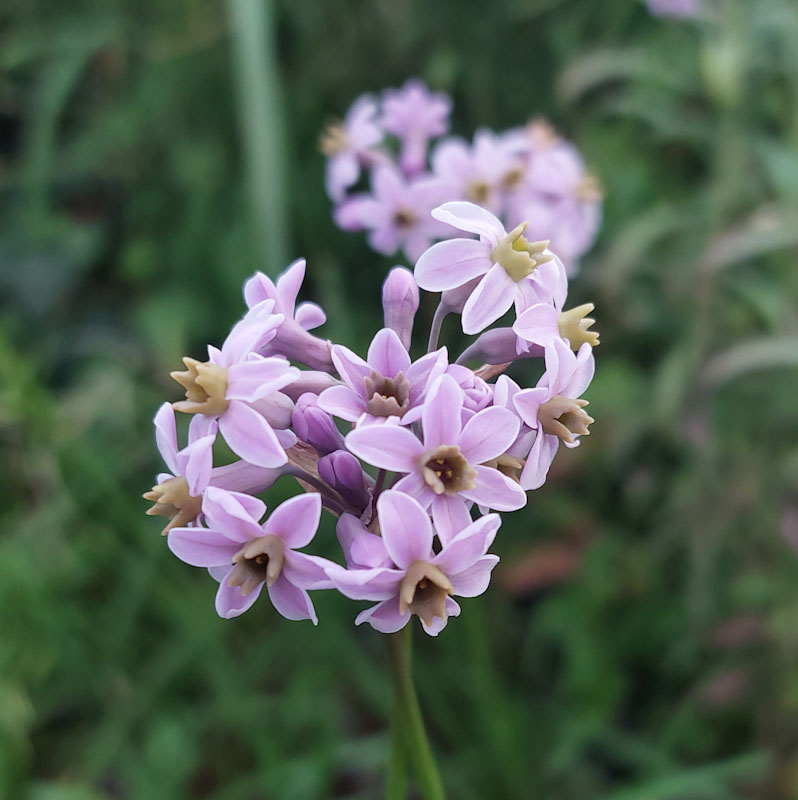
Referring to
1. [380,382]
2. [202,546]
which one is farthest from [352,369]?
[202,546]

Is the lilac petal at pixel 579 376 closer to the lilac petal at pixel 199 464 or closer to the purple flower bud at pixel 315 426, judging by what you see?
the purple flower bud at pixel 315 426

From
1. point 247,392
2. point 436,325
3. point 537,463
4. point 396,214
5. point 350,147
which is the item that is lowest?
point 537,463

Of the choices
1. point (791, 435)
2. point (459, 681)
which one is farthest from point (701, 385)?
point (459, 681)

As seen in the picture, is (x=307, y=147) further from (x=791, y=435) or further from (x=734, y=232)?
(x=791, y=435)

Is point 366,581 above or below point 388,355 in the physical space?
below

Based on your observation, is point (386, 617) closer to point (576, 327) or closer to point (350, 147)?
point (576, 327)

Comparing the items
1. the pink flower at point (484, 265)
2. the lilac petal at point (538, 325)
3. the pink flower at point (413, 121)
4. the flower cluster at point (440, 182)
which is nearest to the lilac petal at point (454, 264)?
the pink flower at point (484, 265)

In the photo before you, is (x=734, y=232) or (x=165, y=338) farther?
(x=165, y=338)
